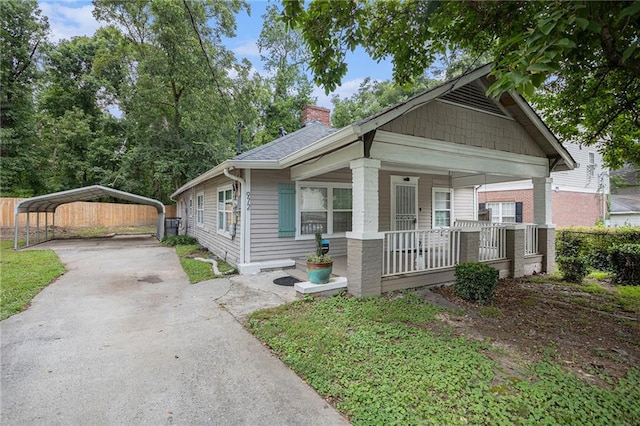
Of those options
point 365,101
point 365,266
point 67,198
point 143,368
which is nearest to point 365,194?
point 365,266

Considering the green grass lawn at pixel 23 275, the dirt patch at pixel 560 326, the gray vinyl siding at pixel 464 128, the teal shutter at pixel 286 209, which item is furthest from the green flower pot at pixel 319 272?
the green grass lawn at pixel 23 275

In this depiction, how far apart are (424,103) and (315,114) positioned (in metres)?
7.19

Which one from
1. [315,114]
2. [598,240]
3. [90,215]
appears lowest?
[598,240]

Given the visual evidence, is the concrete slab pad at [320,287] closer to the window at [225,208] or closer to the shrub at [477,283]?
the shrub at [477,283]

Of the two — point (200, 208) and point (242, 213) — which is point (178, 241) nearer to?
point (200, 208)

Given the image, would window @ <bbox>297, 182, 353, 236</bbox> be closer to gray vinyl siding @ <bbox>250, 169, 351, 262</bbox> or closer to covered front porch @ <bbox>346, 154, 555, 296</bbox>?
gray vinyl siding @ <bbox>250, 169, 351, 262</bbox>

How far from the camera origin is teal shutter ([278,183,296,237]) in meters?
7.54

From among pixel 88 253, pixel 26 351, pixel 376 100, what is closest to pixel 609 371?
pixel 26 351

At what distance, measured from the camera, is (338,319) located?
427 cm

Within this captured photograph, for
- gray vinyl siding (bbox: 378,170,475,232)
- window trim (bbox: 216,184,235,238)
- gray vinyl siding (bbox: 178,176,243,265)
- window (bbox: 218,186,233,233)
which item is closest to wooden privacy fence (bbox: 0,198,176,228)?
gray vinyl siding (bbox: 178,176,243,265)

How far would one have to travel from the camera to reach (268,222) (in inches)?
295

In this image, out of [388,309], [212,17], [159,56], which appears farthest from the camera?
[212,17]

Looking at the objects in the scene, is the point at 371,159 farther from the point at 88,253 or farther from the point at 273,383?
the point at 88,253

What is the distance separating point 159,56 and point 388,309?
18670 mm
